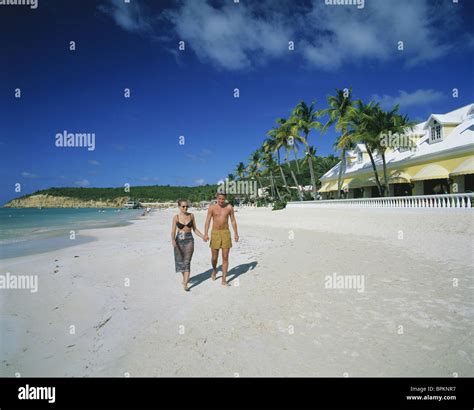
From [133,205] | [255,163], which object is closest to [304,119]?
[255,163]

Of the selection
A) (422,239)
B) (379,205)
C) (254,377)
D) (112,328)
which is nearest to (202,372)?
(254,377)

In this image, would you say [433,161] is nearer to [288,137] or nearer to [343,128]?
[343,128]

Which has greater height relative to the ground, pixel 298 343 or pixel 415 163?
pixel 415 163

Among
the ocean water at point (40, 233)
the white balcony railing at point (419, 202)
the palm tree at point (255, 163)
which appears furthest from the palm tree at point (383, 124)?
the palm tree at point (255, 163)

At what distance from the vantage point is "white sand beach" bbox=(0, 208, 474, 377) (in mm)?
2662

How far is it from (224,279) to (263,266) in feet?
5.64

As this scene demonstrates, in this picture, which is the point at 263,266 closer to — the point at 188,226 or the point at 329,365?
the point at 188,226

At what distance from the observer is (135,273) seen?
6.42 meters

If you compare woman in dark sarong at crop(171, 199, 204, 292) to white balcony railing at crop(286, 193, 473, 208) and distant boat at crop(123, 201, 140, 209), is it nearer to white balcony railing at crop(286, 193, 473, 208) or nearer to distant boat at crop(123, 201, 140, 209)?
white balcony railing at crop(286, 193, 473, 208)

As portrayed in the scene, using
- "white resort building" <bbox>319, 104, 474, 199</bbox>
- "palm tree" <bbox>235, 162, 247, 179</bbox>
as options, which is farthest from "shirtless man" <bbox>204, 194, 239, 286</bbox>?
"palm tree" <bbox>235, 162, 247, 179</bbox>

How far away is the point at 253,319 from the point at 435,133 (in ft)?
81.7

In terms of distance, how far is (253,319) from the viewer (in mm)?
3635

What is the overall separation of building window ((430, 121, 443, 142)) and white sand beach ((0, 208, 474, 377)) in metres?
17.6
